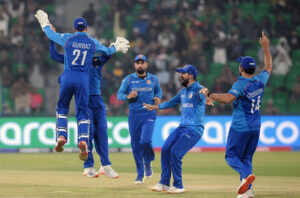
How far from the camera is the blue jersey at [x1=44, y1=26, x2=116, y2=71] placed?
10328 mm

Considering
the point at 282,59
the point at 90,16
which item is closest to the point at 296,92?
the point at 282,59

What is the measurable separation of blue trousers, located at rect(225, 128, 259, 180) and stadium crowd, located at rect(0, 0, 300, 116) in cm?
1067

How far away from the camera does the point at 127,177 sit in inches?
502

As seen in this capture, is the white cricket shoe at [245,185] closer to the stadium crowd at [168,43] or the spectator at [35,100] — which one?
the stadium crowd at [168,43]

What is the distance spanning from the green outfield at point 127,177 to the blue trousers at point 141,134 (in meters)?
0.54

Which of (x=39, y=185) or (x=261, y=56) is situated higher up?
(x=261, y=56)

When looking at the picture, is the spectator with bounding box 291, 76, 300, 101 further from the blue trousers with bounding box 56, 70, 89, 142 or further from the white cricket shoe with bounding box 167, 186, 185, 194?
the blue trousers with bounding box 56, 70, 89, 142

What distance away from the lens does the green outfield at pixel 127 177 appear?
999 centimetres

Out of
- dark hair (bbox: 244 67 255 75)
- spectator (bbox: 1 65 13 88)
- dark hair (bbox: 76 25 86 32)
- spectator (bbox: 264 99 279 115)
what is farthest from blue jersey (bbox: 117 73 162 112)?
spectator (bbox: 1 65 13 88)

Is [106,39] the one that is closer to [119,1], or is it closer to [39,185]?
[119,1]

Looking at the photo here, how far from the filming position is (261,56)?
2350 cm

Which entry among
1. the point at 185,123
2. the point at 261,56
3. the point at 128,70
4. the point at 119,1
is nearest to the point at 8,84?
the point at 128,70

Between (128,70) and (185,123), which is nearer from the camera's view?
(185,123)

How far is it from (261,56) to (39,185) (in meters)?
14.5
